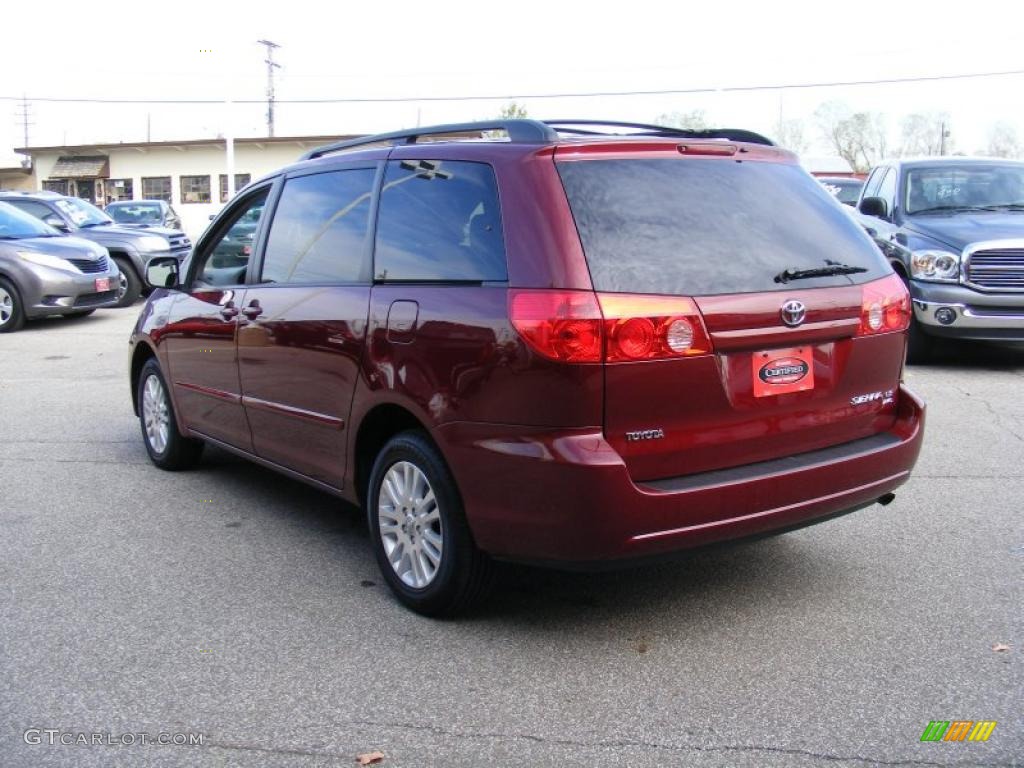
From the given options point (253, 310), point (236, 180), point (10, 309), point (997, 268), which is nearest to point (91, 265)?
point (10, 309)

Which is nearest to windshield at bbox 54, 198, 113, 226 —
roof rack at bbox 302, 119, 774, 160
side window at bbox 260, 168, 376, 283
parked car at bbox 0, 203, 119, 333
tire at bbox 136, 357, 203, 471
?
parked car at bbox 0, 203, 119, 333

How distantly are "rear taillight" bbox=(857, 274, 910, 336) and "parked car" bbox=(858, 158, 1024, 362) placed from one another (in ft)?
18.3

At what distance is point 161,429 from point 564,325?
387 cm

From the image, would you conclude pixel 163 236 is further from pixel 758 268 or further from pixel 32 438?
pixel 758 268

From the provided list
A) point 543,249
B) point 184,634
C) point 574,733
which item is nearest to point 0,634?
point 184,634

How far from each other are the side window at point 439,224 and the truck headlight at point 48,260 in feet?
35.9

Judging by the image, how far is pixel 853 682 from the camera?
11.2ft

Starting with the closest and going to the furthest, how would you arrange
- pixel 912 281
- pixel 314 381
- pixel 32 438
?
pixel 314 381 < pixel 32 438 < pixel 912 281

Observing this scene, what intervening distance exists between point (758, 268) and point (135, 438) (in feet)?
16.9

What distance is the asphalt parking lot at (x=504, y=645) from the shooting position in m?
3.07

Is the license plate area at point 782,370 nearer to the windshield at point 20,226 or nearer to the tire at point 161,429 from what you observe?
the tire at point 161,429

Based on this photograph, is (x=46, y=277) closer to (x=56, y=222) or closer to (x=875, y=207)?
(x=56, y=222)

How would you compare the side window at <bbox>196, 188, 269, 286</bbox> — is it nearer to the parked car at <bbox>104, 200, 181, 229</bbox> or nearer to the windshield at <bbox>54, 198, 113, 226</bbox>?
the windshield at <bbox>54, 198, 113, 226</bbox>

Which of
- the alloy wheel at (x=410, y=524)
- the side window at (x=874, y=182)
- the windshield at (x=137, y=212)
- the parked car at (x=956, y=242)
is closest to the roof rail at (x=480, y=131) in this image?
the alloy wheel at (x=410, y=524)
